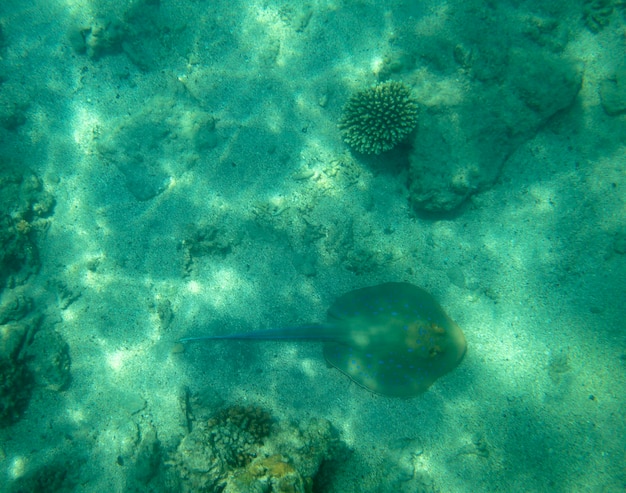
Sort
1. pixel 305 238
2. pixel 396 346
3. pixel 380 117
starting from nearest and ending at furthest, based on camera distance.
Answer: pixel 396 346
pixel 380 117
pixel 305 238

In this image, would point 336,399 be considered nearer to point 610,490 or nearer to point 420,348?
point 420,348

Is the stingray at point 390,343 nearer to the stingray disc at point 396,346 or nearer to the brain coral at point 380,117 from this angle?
the stingray disc at point 396,346

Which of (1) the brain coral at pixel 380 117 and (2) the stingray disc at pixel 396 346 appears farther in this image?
(1) the brain coral at pixel 380 117

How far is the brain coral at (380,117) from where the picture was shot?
251 inches

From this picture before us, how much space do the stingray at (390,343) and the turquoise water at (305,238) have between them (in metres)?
0.34

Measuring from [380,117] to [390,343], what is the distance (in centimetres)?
422

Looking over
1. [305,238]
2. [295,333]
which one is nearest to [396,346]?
[295,333]

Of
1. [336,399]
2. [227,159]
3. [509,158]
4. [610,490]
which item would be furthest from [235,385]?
[509,158]

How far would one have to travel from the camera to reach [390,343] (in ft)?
19.1

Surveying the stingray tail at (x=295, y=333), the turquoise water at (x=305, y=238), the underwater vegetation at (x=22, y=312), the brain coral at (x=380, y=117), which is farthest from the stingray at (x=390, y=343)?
the underwater vegetation at (x=22, y=312)

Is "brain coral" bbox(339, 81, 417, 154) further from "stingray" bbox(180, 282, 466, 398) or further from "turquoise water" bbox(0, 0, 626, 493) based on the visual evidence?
"stingray" bbox(180, 282, 466, 398)

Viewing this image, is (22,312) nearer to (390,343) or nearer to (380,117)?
(390,343)

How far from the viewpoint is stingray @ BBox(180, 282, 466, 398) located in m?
5.76

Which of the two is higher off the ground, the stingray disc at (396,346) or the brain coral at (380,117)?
the brain coral at (380,117)
